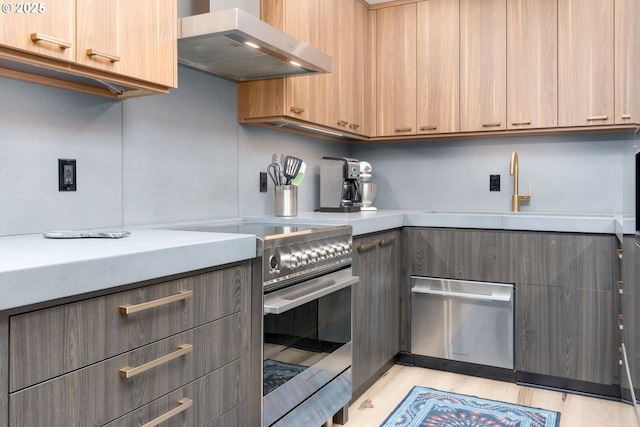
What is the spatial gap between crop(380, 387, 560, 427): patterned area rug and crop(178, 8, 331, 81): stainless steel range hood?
5.34 ft

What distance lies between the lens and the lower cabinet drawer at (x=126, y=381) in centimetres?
100

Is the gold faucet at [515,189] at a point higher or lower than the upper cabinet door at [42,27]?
lower

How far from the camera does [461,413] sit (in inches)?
91.9

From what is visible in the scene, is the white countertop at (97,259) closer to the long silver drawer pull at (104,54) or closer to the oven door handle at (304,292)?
the oven door handle at (304,292)

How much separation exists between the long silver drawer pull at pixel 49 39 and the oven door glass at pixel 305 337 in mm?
912

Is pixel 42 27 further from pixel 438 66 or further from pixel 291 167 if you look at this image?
pixel 438 66

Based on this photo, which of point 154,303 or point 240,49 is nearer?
point 154,303

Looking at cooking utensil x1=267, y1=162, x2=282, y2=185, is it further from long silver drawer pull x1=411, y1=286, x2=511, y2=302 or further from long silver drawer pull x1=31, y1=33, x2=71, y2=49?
long silver drawer pull x1=31, y1=33, x2=71, y2=49

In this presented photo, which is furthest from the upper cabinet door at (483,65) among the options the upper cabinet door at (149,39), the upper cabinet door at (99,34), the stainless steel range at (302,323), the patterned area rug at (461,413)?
the upper cabinet door at (99,34)

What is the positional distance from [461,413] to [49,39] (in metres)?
2.17

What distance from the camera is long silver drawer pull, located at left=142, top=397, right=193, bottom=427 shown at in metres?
1.25

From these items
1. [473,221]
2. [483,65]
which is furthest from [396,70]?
[473,221]

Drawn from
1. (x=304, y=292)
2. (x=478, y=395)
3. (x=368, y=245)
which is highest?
(x=368, y=245)

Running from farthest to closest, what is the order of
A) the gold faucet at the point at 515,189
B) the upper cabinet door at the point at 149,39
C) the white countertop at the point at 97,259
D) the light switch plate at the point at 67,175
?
the gold faucet at the point at 515,189, the light switch plate at the point at 67,175, the upper cabinet door at the point at 149,39, the white countertop at the point at 97,259
